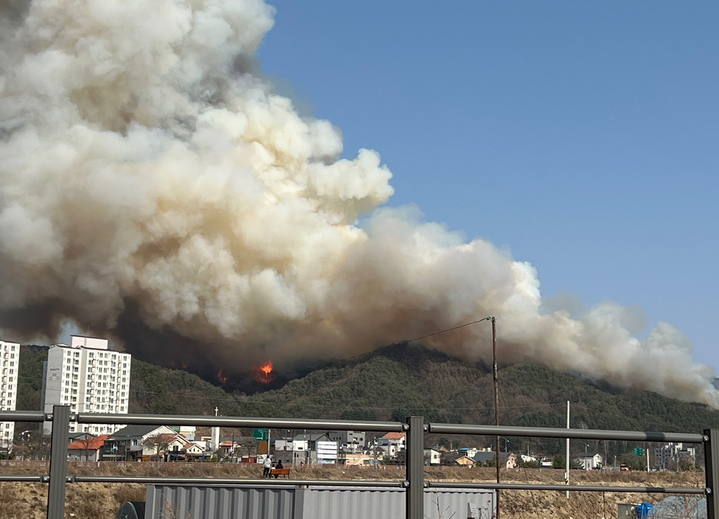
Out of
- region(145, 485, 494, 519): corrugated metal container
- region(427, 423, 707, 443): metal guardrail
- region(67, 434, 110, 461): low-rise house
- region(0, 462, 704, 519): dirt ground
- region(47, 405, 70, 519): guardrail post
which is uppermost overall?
region(427, 423, 707, 443): metal guardrail

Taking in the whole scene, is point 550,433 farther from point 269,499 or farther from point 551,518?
point 551,518

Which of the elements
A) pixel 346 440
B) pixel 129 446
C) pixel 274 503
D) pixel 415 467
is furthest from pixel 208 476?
pixel 129 446

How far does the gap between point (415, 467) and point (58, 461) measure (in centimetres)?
271

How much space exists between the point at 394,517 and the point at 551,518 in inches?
1373

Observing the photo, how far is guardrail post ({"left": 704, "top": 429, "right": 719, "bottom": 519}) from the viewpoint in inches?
281

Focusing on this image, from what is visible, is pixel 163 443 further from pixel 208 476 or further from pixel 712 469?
pixel 712 469

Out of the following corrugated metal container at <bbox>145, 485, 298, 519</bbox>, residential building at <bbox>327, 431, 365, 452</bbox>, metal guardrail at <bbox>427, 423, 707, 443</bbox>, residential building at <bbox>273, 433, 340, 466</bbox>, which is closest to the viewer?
metal guardrail at <bbox>427, 423, 707, 443</bbox>

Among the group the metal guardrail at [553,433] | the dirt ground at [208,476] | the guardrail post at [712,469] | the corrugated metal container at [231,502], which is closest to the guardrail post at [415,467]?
the metal guardrail at [553,433]

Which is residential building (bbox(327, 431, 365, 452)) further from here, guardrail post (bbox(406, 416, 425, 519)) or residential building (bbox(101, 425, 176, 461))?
guardrail post (bbox(406, 416, 425, 519))

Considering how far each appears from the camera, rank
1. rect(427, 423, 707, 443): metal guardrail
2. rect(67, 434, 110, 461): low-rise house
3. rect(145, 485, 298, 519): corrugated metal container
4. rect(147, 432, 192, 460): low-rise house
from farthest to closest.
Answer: rect(147, 432, 192, 460): low-rise house
rect(67, 434, 110, 461): low-rise house
rect(145, 485, 298, 519): corrugated metal container
rect(427, 423, 707, 443): metal guardrail

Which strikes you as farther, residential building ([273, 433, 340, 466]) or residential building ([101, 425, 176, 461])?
residential building ([273, 433, 340, 466])

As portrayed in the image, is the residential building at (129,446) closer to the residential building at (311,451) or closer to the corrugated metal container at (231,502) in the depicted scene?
the residential building at (311,451)

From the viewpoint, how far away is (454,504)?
2025 cm

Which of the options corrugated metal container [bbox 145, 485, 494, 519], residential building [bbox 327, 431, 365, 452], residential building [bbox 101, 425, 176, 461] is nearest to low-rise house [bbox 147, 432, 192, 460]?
residential building [bbox 101, 425, 176, 461]
